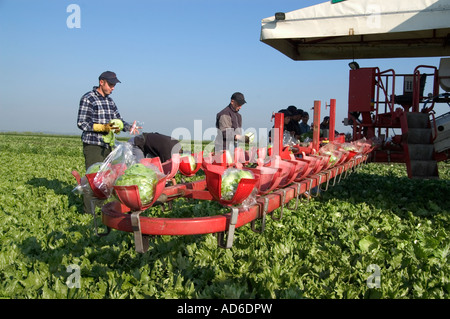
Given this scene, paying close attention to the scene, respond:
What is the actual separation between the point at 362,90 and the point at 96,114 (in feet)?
14.2

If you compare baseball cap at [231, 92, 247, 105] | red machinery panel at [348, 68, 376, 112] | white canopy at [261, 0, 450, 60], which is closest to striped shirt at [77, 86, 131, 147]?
baseball cap at [231, 92, 247, 105]

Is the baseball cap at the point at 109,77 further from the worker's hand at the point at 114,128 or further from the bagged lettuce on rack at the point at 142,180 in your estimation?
the bagged lettuce on rack at the point at 142,180

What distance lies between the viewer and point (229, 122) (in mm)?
5449

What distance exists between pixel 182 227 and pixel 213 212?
2866 mm

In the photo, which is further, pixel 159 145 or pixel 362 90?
pixel 362 90

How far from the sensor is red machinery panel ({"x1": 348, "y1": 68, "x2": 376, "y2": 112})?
20.4 feet

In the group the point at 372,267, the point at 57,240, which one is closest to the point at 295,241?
the point at 372,267

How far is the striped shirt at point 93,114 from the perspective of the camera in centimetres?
458

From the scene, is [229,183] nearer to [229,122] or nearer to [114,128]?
[114,128]

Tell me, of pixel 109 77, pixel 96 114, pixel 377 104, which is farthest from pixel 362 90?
pixel 96 114

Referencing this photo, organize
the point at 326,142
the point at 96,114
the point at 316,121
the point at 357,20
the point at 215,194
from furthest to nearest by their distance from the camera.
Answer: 1. the point at 326,142
2. the point at 96,114
3. the point at 357,20
4. the point at 316,121
5. the point at 215,194

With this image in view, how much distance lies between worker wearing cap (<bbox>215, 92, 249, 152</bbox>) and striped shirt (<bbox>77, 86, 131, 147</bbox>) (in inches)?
53.8

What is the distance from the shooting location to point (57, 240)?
381 centimetres

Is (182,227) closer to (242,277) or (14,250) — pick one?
(242,277)
